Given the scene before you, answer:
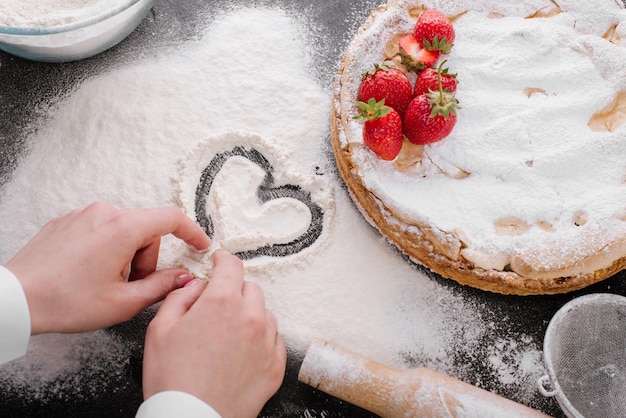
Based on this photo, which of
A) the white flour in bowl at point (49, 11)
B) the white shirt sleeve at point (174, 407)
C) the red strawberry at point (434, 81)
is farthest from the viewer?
the white flour in bowl at point (49, 11)

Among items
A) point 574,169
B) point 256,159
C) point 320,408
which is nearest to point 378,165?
point 256,159

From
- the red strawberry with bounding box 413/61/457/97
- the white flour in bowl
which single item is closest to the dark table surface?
the white flour in bowl

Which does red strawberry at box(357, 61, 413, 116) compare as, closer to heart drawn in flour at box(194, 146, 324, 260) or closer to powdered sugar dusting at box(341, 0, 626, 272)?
powdered sugar dusting at box(341, 0, 626, 272)

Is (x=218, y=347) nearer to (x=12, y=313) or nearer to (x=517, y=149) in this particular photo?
(x=12, y=313)

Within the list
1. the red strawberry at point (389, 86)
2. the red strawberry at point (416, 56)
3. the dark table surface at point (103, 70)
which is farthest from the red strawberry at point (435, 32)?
the dark table surface at point (103, 70)

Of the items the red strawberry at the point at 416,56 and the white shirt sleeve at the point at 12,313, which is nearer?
the white shirt sleeve at the point at 12,313

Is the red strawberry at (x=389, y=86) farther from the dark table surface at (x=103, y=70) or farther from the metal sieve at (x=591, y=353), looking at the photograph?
the metal sieve at (x=591, y=353)
